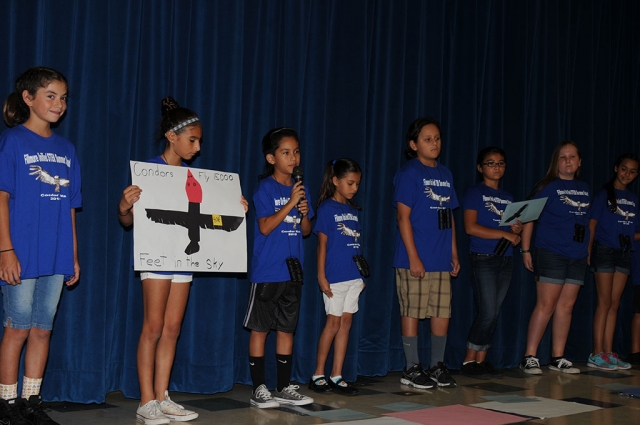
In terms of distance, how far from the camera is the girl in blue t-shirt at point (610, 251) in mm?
5191

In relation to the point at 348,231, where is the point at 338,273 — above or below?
below

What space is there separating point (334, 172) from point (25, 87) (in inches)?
71.6

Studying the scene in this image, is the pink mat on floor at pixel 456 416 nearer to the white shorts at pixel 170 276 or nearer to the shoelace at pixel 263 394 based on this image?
the shoelace at pixel 263 394

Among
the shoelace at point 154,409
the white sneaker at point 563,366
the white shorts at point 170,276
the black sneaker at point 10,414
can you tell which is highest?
the white shorts at point 170,276

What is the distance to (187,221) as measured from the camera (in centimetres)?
322

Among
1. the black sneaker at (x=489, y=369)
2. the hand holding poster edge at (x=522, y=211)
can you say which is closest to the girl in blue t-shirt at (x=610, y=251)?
the hand holding poster edge at (x=522, y=211)

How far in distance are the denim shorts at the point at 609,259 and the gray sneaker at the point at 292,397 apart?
2753 mm

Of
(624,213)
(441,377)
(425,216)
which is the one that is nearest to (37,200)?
(425,216)

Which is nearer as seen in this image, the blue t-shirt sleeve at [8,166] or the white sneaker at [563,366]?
the blue t-shirt sleeve at [8,166]

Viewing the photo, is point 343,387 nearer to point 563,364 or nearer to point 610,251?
point 563,364

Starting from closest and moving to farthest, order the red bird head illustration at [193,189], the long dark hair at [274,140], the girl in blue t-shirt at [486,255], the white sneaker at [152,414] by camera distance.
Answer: the white sneaker at [152,414], the red bird head illustration at [193,189], the long dark hair at [274,140], the girl in blue t-shirt at [486,255]

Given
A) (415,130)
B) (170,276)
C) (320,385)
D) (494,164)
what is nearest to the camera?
(170,276)

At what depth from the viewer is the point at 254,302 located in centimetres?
360

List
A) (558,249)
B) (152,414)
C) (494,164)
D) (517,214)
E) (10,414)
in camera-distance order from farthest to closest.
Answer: (558,249) → (494,164) → (517,214) → (152,414) → (10,414)
